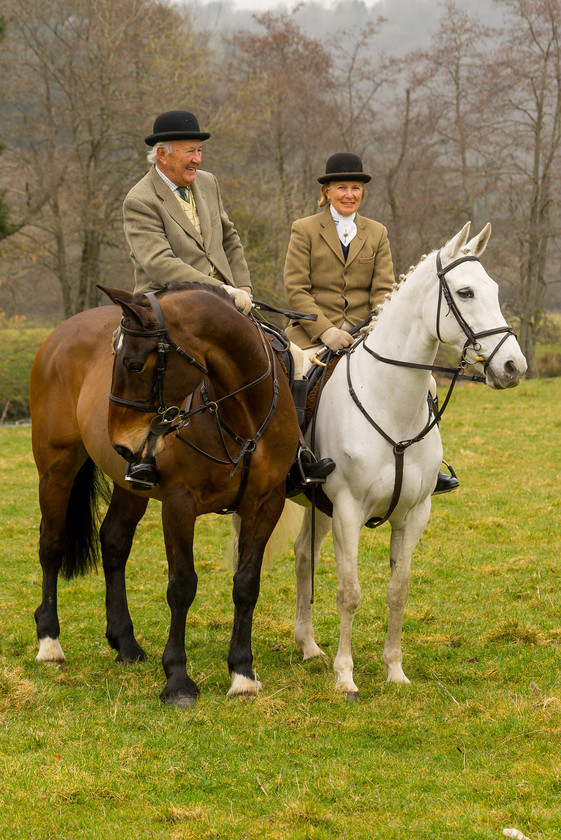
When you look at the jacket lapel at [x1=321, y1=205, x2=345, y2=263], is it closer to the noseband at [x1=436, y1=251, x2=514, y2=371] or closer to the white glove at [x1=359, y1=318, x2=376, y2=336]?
the white glove at [x1=359, y1=318, x2=376, y2=336]

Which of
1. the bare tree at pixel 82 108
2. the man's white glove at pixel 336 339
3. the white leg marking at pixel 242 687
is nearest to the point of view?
the white leg marking at pixel 242 687

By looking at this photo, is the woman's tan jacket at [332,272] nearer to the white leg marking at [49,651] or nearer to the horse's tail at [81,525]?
the horse's tail at [81,525]

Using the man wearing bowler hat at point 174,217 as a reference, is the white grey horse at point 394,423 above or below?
below

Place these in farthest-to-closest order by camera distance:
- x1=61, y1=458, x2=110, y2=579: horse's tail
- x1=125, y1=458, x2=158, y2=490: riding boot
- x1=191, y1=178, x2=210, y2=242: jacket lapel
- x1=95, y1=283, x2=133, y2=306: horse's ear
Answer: x1=61, y1=458, x2=110, y2=579: horse's tail, x1=191, y1=178, x2=210, y2=242: jacket lapel, x1=125, y1=458, x2=158, y2=490: riding boot, x1=95, y1=283, x2=133, y2=306: horse's ear

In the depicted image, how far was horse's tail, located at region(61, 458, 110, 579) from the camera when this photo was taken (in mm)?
6500

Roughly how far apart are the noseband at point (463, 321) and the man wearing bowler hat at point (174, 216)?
44.8 inches

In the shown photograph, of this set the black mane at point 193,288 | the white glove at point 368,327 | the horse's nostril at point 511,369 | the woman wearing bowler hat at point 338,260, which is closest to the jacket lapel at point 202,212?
the woman wearing bowler hat at point 338,260

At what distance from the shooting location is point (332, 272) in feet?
20.7

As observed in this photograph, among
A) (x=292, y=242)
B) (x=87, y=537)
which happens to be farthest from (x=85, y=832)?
(x=292, y=242)

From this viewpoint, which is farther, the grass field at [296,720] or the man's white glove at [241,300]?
the man's white glove at [241,300]

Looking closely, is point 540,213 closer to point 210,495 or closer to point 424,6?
point 210,495

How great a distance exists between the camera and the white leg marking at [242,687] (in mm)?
5238

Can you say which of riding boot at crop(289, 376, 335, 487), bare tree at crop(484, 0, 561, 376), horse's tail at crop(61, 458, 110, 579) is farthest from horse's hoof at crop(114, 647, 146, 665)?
bare tree at crop(484, 0, 561, 376)

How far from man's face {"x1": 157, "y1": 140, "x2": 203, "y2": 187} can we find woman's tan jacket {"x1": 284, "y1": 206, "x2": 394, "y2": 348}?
100 cm
